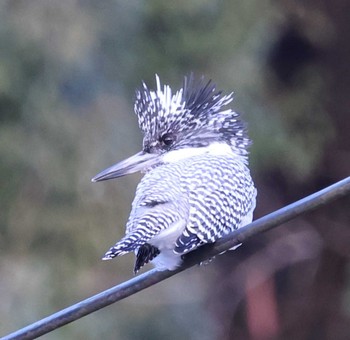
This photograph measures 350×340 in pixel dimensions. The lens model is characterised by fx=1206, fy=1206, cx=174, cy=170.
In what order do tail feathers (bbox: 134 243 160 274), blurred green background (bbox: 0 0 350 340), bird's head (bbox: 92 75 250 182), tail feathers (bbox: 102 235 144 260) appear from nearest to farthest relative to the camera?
1. tail feathers (bbox: 102 235 144 260)
2. tail feathers (bbox: 134 243 160 274)
3. bird's head (bbox: 92 75 250 182)
4. blurred green background (bbox: 0 0 350 340)

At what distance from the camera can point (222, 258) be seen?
302 inches

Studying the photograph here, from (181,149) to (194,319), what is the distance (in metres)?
3.41

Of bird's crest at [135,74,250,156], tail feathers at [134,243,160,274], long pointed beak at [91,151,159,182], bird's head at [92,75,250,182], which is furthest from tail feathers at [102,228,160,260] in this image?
bird's crest at [135,74,250,156]

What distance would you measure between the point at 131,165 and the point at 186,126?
28 cm

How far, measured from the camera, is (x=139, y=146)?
625cm

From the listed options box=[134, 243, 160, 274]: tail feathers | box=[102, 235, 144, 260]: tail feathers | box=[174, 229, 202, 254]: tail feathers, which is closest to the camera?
box=[102, 235, 144, 260]: tail feathers

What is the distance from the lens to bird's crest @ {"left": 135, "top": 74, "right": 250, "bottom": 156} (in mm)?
3598

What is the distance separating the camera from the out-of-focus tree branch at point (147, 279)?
7.90 feet

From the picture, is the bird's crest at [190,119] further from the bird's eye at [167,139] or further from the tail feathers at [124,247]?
the tail feathers at [124,247]

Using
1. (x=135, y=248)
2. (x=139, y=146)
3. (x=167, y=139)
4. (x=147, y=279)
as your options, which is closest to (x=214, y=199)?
(x=135, y=248)

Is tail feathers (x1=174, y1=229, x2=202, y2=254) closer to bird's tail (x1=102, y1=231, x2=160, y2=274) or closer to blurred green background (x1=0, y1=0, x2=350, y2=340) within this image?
bird's tail (x1=102, y1=231, x2=160, y2=274)

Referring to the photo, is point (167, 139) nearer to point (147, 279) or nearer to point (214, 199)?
point (214, 199)

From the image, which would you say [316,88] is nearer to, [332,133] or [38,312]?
[332,133]

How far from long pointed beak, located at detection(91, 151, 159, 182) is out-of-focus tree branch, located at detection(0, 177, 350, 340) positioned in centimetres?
76
